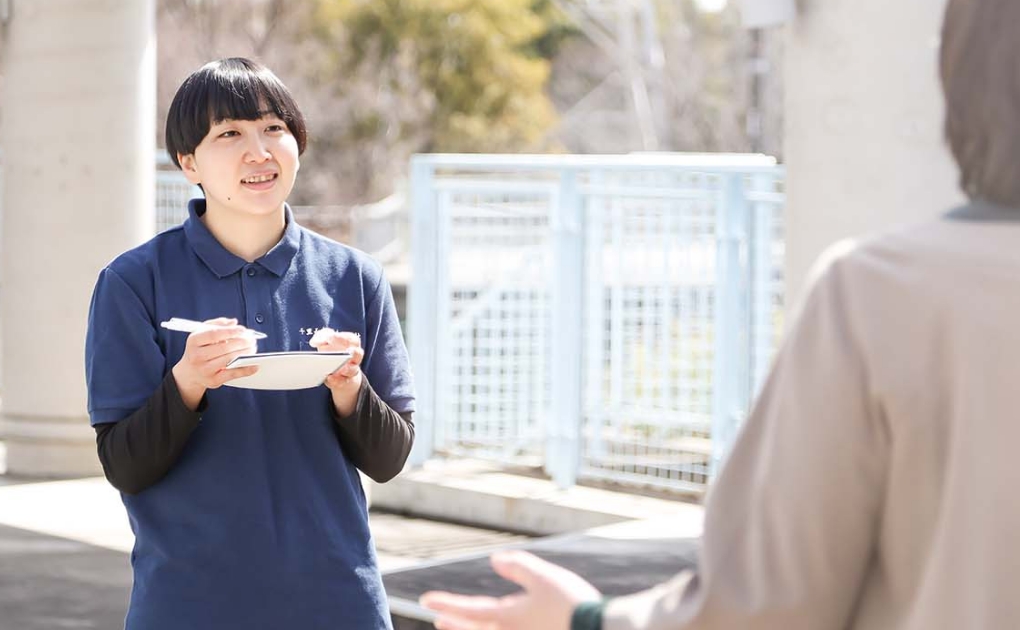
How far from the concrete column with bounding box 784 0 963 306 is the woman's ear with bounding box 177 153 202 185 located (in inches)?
91.2

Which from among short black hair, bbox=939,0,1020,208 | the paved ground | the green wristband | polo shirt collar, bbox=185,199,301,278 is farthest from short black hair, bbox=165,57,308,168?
the paved ground

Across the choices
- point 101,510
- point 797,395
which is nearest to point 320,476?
point 797,395

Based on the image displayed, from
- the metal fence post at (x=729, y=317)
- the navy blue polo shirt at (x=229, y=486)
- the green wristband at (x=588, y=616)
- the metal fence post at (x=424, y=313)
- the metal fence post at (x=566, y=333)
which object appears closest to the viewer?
the green wristband at (x=588, y=616)

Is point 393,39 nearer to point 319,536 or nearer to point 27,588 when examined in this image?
point 27,588

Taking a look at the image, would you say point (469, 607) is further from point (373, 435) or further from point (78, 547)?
point (78, 547)

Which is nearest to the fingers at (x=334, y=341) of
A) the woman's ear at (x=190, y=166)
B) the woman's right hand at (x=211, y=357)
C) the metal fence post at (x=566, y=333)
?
the woman's right hand at (x=211, y=357)

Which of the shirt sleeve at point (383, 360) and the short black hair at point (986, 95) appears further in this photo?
the shirt sleeve at point (383, 360)

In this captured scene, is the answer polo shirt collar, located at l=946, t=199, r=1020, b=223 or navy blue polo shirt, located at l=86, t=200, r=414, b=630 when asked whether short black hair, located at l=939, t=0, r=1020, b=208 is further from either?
navy blue polo shirt, located at l=86, t=200, r=414, b=630

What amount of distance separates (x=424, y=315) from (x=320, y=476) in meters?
5.92

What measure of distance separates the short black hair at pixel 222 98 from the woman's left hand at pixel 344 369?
39 centimetres

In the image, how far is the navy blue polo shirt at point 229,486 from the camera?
101 inches

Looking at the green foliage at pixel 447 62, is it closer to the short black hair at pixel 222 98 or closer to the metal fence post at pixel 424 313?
the metal fence post at pixel 424 313

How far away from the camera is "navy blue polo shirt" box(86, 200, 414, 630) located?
2555mm

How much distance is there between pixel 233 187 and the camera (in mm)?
2717
